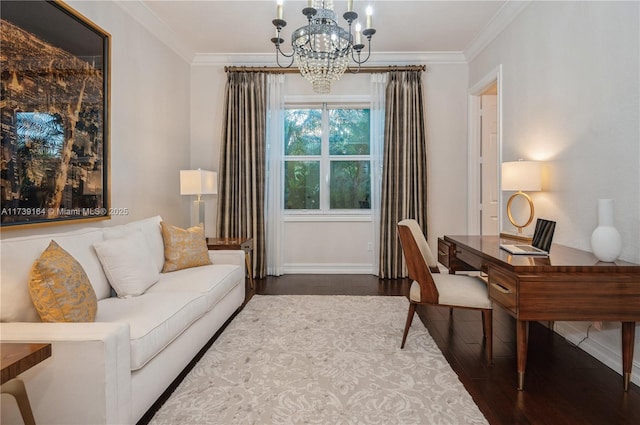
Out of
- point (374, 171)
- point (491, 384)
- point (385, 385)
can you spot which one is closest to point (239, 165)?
point (374, 171)

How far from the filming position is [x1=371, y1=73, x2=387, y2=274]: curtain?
462 centimetres

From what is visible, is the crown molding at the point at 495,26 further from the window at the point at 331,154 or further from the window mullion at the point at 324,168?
the window mullion at the point at 324,168

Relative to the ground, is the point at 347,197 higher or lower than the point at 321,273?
higher

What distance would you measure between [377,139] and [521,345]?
10.6ft

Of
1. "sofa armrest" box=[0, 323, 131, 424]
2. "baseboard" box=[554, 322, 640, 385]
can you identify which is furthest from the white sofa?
"baseboard" box=[554, 322, 640, 385]

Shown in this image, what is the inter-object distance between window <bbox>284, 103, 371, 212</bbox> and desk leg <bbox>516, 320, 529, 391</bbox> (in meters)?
3.07

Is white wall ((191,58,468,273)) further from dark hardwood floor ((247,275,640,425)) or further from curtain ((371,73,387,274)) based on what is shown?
dark hardwood floor ((247,275,640,425))

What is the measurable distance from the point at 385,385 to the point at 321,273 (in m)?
2.85

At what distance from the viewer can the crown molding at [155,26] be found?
3.26 metres

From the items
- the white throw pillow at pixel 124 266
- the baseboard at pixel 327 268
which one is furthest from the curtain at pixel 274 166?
the white throw pillow at pixel 124 266

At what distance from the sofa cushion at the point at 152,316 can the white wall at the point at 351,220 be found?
262 centimetres

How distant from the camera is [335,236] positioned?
4844 mm

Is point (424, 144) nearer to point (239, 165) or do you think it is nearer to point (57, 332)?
point (239, 165)

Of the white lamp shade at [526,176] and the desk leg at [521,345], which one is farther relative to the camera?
the white lamp shade at [526,176]
